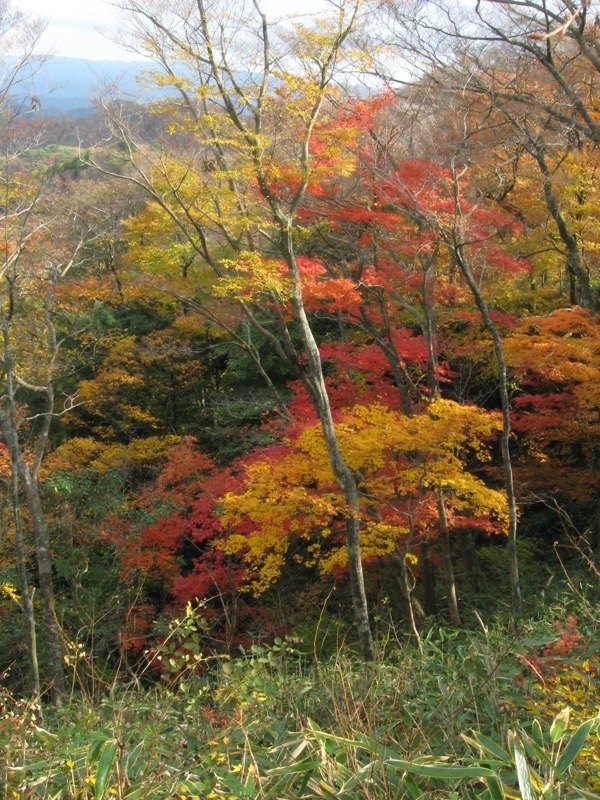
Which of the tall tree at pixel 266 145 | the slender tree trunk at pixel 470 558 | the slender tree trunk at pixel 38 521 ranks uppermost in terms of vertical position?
the tall tree at pixel 266 145

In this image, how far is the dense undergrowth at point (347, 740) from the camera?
212cm

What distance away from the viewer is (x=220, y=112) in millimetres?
10234

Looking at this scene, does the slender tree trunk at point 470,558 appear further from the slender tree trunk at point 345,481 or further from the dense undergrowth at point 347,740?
the dense undergrowth at point 347,740

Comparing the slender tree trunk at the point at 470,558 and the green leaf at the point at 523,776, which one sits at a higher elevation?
the green leaf at the point at 523,776

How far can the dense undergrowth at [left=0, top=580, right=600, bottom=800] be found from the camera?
6.96 ft

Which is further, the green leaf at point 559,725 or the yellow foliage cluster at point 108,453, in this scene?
the yellow foliage cluster at point 108,453

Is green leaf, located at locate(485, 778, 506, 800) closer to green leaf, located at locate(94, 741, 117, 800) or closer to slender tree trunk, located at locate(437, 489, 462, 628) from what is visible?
green leaf, located at locate(94, 741, 117, 800)

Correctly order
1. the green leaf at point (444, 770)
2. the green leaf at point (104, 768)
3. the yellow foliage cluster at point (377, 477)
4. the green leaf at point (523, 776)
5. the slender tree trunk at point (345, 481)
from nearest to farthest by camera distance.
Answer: the green leaf at point (523, 776) < the green leaf at point (444, 770) < the green leaf at point (104, 768) < the slender tree trunk at point (345, 481) < the yellow foliage cluster at point (377, 477)

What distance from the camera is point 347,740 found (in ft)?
7.14

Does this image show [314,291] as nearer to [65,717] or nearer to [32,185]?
[32,185]

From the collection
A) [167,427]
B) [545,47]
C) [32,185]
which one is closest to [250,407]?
[167,427]

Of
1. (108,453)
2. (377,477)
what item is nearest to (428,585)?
(377,477)

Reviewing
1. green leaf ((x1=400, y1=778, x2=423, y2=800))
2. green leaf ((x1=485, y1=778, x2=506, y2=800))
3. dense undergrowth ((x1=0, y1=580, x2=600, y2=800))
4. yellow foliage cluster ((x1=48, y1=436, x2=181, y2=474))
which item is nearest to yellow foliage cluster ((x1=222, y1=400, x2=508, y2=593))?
dense undergrowth ((x1=0, y1=580, x2=600, y2=800))

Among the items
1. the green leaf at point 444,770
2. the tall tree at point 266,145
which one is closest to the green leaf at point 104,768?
the green leaf at point 444,770
